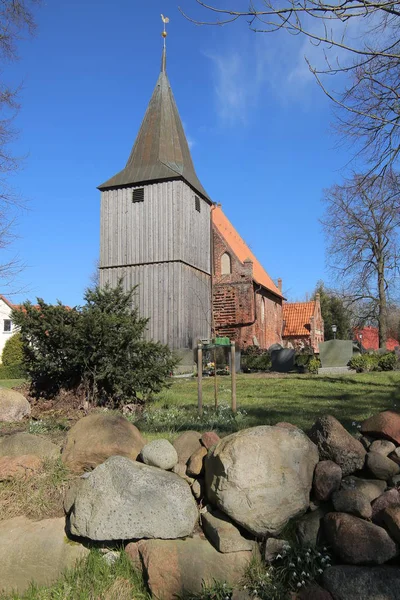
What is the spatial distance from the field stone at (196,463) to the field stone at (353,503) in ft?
3.84

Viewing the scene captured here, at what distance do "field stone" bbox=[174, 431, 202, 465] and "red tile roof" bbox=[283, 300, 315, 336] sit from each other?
122 ft

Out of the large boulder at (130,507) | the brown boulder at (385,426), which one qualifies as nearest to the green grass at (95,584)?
the large boulder at (130,507)

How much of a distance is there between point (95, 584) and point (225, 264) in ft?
88.9

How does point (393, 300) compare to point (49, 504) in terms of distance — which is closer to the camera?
point (49, 504)

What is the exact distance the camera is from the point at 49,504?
4.31 meters

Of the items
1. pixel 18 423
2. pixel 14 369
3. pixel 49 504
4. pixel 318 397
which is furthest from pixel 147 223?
pixel 49 504

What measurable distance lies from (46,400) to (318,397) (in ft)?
17.5

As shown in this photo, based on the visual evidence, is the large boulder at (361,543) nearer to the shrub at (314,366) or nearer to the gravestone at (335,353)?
the shrub at (314,366)

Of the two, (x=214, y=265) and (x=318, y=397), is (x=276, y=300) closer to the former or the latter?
(x=214, y=265)

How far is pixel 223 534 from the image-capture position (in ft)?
12.4

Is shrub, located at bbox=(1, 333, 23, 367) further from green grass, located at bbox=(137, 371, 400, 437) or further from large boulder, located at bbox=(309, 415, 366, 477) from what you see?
large boulder, located at bbox=(309, 415, 366, 477)

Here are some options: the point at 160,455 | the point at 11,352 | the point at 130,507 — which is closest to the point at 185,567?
the point at 130,507

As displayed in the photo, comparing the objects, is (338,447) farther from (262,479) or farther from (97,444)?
(97,444)

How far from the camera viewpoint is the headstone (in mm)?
22125
